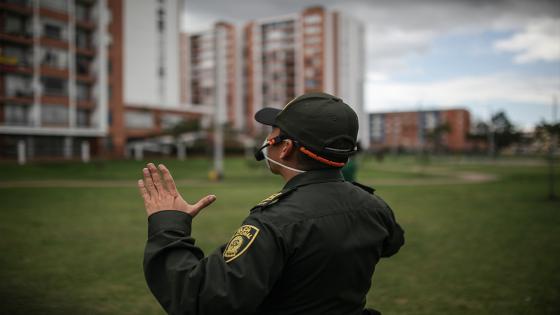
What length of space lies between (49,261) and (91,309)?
8.02 ft

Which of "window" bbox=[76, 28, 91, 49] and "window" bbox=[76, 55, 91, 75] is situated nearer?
"window" bbox=[76, 28, 91, 49]

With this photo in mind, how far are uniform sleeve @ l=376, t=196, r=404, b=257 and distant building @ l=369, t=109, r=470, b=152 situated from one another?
102m

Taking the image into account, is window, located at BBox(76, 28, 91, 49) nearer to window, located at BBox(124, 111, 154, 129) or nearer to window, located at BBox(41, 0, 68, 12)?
window, located at BBox(41, 0, 68, 12)

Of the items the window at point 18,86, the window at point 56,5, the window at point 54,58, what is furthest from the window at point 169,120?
the window at point 56,5

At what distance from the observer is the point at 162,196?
1.84m

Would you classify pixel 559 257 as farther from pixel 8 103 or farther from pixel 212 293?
pixel 8 103

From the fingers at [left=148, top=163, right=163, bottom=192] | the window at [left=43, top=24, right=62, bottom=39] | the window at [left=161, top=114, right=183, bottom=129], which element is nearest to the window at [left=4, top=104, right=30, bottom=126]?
the window at [left=43, top=24, right=62, bottom=39]

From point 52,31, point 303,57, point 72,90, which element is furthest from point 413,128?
point 52,31

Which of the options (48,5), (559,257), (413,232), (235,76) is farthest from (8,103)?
(235,76)

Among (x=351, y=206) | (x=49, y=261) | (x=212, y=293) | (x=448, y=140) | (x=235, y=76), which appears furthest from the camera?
(x=448, y=140)

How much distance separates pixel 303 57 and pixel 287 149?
294 feet

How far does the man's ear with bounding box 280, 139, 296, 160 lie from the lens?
185 centimetres

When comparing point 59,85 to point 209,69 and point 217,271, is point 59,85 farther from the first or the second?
point 209,69

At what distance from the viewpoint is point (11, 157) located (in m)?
36.8
